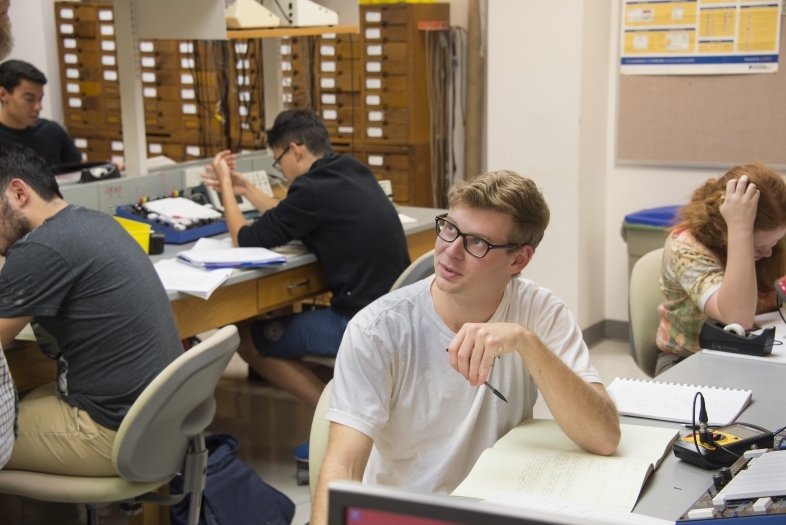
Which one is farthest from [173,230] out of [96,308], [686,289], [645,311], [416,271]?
[686,289]

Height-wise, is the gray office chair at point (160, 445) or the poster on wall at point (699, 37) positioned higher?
the poster on wall at point (699, 37)

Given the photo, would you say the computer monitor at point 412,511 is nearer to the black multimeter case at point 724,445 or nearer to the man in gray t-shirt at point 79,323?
the black multimeter case at point 724,445

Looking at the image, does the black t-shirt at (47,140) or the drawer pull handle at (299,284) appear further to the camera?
the black t-shirt at (47,140)

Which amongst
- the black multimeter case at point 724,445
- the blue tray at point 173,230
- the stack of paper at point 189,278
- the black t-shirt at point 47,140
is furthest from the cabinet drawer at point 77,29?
the black multimeter case at point 724,445

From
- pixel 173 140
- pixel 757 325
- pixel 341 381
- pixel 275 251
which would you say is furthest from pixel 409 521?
pixel 173 140

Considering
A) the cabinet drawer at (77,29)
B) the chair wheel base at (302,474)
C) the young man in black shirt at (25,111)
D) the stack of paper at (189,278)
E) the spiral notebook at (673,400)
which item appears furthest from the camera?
the cabinet drawer at (77,29)

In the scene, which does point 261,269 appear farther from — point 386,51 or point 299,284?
point 386,51

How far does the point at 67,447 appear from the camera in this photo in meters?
2.18

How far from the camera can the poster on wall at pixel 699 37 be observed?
390 centimetres

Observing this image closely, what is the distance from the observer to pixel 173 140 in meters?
5.88

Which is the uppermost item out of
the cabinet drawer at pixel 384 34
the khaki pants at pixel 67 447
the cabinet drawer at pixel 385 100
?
the cabinet drawer at pixel 384 34

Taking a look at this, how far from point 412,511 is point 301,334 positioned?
252cm

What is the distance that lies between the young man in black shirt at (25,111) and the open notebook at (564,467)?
305 cm

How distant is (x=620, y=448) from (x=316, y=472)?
0.51 metres
